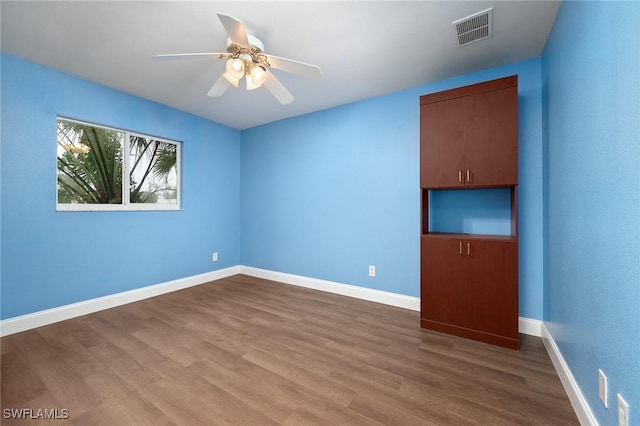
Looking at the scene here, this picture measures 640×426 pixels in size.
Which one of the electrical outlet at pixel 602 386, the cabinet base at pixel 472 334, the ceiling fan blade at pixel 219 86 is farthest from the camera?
the ceiling fan blade at pixel 219 86

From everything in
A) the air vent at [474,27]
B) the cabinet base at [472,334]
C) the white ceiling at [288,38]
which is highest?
the white ceiling at [288,38]

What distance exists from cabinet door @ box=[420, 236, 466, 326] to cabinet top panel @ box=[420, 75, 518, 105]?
1.32 meters

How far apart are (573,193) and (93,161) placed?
4.44 metres

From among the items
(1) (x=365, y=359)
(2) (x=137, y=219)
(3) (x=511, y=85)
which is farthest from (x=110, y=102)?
(3) (x=511, y=85)

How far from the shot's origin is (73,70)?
99.0 inches

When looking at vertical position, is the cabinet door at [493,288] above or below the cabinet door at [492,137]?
below

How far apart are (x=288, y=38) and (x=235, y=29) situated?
0.65m

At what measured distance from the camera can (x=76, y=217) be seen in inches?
105

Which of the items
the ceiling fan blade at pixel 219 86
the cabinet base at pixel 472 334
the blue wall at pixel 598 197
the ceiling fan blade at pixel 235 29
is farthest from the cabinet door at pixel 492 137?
the ceiling fan blade at pixel 219 86

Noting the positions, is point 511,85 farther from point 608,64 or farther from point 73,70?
point 73,70

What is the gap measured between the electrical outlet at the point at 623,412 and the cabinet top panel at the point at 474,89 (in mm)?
2140

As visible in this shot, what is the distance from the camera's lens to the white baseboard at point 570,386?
124cm

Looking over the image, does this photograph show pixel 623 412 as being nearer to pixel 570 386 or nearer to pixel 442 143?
pixel 570 386

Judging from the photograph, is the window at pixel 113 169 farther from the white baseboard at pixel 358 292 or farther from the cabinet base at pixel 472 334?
the cabinet base at pixel 472 334
